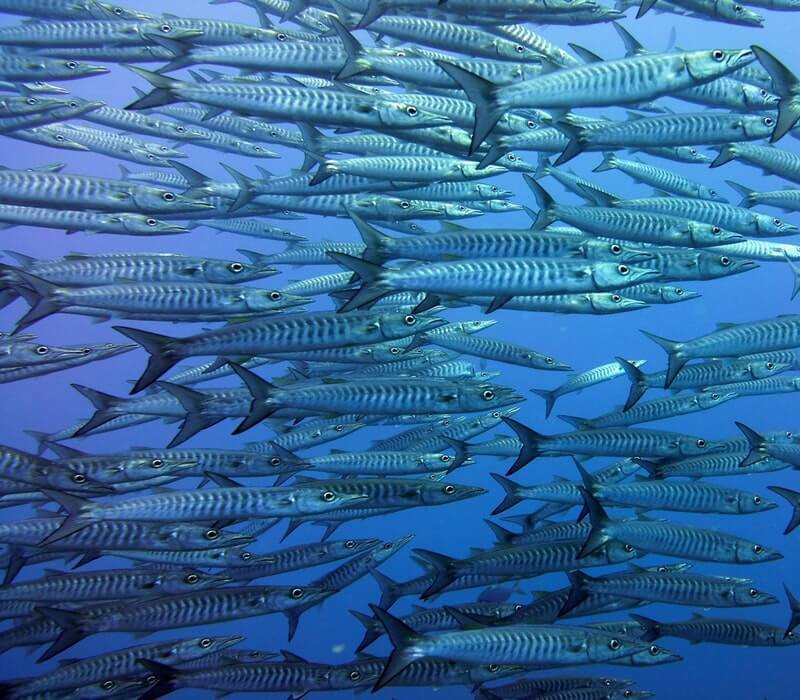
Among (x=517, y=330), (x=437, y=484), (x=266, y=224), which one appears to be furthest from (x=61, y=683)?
(x=517, y=330)

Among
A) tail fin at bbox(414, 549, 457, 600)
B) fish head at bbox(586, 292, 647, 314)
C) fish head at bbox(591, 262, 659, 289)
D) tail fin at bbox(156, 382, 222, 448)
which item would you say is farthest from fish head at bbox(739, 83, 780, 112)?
tail fin at bbox(156, 382, 222, 448)

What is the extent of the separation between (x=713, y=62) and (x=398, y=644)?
401 centimetres

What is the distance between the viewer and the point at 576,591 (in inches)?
196

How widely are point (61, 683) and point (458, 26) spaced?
5.64 m

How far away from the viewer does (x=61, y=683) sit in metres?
4.87

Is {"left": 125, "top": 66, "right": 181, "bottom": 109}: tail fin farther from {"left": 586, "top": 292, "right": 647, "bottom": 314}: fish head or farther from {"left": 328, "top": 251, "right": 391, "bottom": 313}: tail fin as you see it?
{"left": 586, "top": 292, "right": 647, "bottom": 314}: fish head

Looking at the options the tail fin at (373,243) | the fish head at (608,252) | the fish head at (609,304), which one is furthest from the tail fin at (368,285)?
the fish head at (609,304)

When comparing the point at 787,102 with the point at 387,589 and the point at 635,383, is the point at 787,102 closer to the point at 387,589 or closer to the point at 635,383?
the point at 635,383

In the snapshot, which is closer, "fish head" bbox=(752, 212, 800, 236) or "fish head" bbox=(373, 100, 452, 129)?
"fish head" bbox=(373, 100, 452, 129)

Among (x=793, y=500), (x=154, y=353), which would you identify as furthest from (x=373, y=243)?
(x=793, y=500)

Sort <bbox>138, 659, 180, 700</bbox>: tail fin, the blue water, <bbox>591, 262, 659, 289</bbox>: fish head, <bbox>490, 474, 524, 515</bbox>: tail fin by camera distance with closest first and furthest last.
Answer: <bbox>591, 262, 659, 289</bbox>: fish head → <bbox>138, 659, 180, 700</bbox>: tail fin → <bbox>490, 474, 524, 515</bbox>: tail fin → the blue water

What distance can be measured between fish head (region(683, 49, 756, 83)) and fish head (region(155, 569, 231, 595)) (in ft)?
15.7

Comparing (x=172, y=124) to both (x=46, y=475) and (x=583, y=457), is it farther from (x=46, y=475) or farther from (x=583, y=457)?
(x=583, y=457)

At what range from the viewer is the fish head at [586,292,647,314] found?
4844 mm
